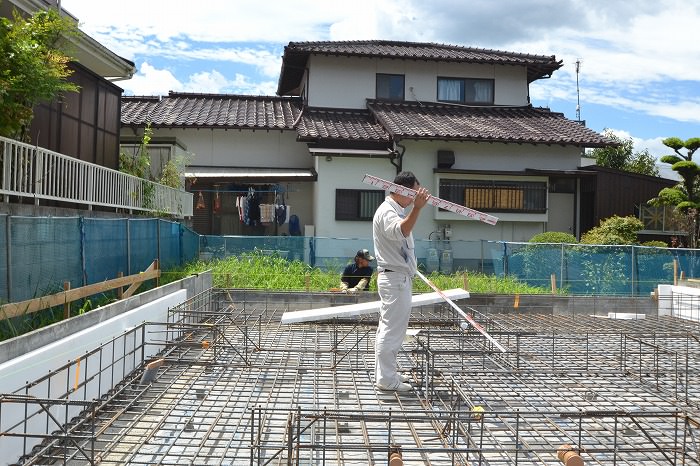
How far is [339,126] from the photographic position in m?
16.7

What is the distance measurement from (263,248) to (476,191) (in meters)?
5.43

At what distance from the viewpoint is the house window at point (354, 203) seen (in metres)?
15.7

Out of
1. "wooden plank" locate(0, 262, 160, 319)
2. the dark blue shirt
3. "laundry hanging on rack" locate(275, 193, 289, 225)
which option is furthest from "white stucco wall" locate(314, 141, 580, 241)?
"wooden plank" locate(0, 262, 160, 319)

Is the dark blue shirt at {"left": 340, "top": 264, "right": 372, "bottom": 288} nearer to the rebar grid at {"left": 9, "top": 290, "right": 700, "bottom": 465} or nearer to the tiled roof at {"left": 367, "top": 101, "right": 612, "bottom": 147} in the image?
the rebar grid at {"left": 9, "top": 290, "right": 700, "bottom": 465}

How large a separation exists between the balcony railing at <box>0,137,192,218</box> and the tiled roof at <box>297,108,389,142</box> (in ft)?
14.7

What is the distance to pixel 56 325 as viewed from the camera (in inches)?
191

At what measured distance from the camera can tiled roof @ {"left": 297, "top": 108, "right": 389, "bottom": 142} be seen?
51.9ft

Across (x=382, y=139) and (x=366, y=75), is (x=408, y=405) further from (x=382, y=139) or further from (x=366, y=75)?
(x=366, y=75)

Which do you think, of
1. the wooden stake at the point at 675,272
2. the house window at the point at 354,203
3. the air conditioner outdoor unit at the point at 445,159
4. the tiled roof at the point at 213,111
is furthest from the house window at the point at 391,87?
the wooden stake at the point at 675,272

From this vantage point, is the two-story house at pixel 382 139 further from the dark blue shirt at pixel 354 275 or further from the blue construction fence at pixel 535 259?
the dark blue shirt at pixel 354 275

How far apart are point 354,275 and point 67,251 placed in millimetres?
5661

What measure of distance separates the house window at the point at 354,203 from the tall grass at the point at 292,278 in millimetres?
2830

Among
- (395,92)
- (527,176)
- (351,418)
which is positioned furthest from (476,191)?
(351,418)

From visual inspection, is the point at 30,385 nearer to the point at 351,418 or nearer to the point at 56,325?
the point at 56,325
